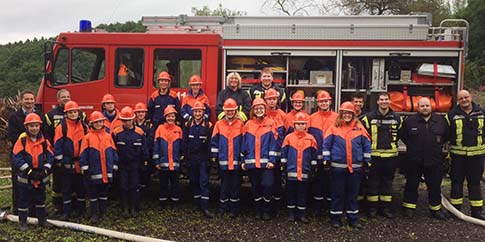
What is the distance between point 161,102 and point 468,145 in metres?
4.35

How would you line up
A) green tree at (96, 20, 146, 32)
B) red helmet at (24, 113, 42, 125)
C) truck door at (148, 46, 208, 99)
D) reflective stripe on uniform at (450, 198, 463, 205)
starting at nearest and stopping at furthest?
red helmet at (24, 113, 42, 125), reflective stripe on uniform at (450, 198, 463, 205), truck door at (148, 46, 208, 99), green tree at (96, 20, 146, 32)

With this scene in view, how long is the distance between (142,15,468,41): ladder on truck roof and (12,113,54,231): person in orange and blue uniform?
3184 mm

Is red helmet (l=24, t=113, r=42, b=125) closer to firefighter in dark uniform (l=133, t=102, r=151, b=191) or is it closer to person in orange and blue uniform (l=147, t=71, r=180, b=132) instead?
firefighter in dark uniform (l=133, t=102, r=151, b=191)

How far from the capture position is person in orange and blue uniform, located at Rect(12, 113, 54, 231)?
5.49 metres

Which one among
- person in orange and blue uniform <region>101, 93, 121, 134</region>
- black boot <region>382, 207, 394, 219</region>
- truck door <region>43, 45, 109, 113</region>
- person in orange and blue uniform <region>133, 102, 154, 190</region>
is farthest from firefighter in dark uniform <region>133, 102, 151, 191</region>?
black boot <region>382, 207, 394, 219</region>

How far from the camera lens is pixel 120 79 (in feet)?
24.3

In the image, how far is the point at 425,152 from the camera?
6.12 m

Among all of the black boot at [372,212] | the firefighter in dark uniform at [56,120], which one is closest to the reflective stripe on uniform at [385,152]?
the black boot at [372,212]

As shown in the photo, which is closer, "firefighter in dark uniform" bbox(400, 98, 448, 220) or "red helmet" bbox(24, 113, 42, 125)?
"red helmet" bbox(24, 113, 42, 125)

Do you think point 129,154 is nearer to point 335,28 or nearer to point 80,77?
point 80,77

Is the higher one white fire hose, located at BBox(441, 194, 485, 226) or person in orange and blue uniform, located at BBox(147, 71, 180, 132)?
person in orange and blue uniform, located at BBox(147, 71, 180, 132)

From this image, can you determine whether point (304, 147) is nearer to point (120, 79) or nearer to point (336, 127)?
point (336, 127)

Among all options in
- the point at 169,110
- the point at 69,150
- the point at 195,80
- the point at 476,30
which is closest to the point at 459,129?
the point at 195,80

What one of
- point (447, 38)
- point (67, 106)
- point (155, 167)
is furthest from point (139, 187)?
point (447, 38)
